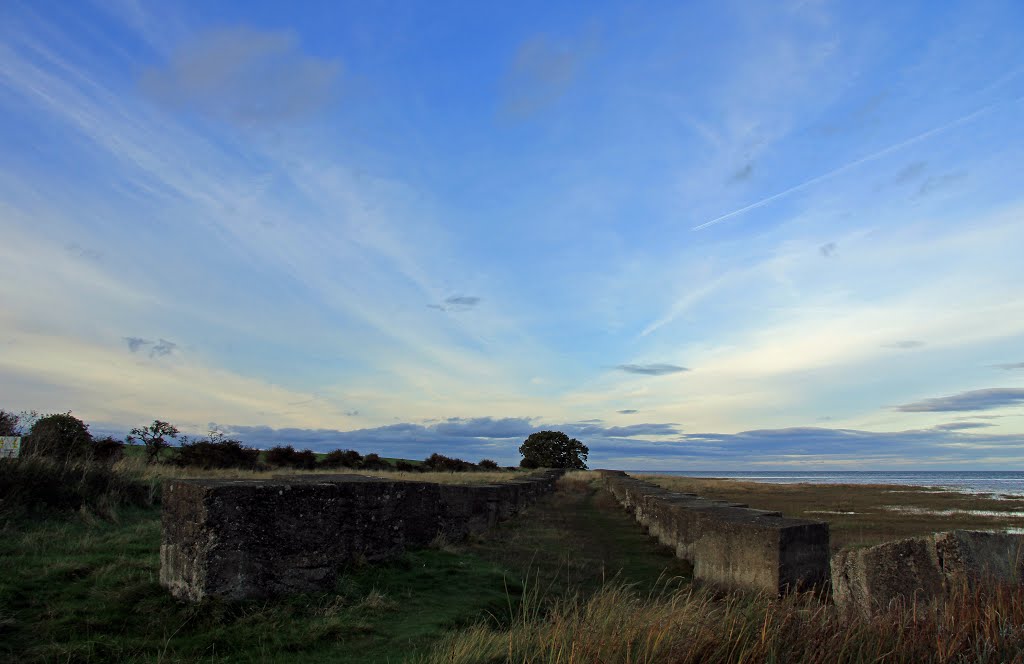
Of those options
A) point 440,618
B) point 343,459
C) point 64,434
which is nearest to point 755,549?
point 440,618

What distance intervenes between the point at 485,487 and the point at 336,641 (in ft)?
26.5

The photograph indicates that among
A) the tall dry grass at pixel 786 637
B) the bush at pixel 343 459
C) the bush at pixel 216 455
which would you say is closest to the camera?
the tall dry grass at pixel 786 637

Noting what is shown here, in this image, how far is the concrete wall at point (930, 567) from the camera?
4.63 metres

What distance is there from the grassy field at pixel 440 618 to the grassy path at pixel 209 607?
0.02m

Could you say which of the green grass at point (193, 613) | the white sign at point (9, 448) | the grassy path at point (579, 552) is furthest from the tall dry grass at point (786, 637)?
the white sign at point (9, 448)

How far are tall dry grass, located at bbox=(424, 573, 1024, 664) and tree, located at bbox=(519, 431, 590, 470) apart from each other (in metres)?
70.9

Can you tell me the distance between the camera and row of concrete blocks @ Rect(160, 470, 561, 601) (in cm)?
598

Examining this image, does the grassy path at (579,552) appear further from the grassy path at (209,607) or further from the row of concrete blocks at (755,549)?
the row of concrete blocks at (755,549)

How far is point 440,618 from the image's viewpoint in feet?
20.0

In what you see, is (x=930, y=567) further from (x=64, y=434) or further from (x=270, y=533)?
(x=64, y=434)

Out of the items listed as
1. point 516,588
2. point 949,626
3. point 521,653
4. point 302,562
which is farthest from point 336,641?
point 949,626

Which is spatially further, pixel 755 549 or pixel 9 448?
pixel 9 448

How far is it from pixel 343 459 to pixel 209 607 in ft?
118

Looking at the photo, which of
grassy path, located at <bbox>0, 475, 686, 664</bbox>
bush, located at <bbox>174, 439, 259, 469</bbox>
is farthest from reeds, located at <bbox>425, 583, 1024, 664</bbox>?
bush, located at <bbox>174, 439, 259, 469</bbox>
